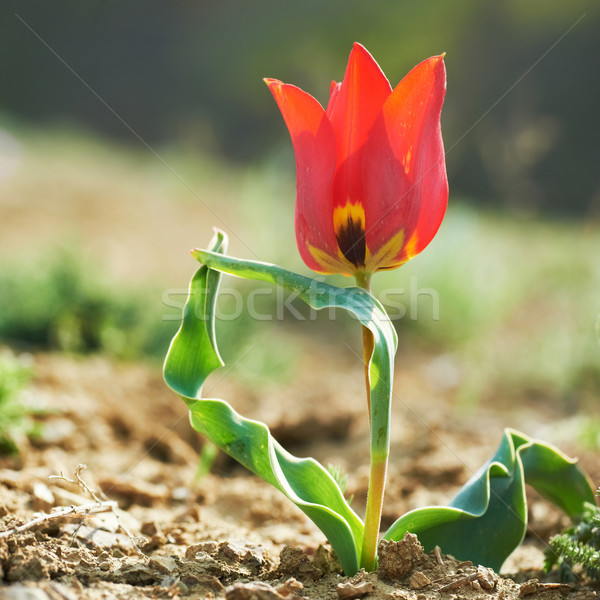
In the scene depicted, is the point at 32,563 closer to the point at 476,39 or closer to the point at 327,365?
the point at 327,365

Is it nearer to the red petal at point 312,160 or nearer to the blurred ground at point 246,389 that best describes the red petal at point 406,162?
the red petal at point 312,160

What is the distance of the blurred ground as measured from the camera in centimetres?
131

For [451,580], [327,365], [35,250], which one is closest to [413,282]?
[327,365]

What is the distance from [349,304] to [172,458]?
1.44 m

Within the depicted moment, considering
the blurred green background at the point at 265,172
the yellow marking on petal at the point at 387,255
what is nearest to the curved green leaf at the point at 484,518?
the yellow marking on petal at the point at 387,255

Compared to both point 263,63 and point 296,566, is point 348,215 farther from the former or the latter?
point 263,63

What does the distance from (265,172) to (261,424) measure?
4.92 meters

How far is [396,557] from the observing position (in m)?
1.17

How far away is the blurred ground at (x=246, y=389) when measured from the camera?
1.31 m

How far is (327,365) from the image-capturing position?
14.3 ft

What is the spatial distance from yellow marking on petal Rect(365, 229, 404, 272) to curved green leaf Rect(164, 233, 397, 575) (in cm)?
10

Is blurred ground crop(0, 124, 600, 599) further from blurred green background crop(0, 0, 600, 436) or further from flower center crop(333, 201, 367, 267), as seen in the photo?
flower center crop(333, 201, 367, 267)

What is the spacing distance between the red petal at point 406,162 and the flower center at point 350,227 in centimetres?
2

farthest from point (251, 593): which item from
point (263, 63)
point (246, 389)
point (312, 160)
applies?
point (263, 63)
